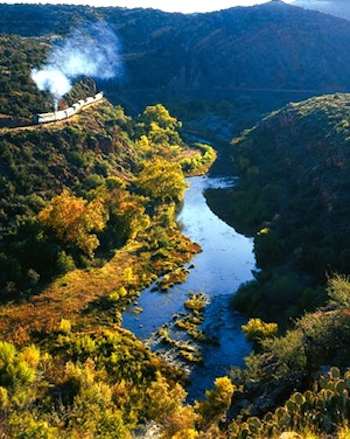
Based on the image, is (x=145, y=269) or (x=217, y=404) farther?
(x=145, y=269)

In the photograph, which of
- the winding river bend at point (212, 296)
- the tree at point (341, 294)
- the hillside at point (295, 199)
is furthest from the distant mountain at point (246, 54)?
the tree at point (341, 294)

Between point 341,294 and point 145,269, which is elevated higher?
point 145,269

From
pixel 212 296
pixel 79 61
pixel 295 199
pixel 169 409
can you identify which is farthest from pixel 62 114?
pixel 169 409

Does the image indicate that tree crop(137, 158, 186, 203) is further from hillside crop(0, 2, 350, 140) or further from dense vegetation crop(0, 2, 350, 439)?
hillside crop(0, 2, 350, 140)

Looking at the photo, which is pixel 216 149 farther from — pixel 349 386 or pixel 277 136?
pixel 349 386

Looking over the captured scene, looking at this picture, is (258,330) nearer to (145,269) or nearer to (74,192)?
(145,269)

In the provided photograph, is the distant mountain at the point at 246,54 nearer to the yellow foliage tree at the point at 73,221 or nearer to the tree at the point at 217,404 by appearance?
the yellow foliage tree at the point at 73,221
